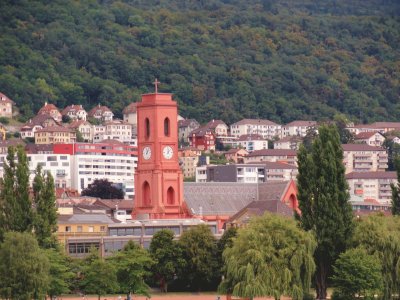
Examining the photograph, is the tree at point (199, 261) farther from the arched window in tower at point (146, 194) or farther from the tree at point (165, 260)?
the arched window in tower at point (146, 194)

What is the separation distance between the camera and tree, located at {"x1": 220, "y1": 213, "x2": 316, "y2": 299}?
4299 inches

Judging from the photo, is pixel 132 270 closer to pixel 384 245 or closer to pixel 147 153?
pixel 384 245

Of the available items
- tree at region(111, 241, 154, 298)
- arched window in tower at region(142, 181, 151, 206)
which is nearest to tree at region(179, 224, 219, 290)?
tree at region(111, 241, 154, 298)

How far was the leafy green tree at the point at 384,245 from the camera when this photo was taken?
4500 inches

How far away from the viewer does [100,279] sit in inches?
4692

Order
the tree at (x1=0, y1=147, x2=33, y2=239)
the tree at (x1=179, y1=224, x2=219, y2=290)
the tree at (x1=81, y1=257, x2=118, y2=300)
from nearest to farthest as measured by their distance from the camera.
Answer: the tree at (x1=0, y1=147, x2=33, y2=239)
the tree at (x1=81, y1=257, x2=118, y2=300)
the tree at (x1=179, y1=224, x2=219, y2=290)

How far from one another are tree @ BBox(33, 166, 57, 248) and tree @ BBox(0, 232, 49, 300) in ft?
20.4

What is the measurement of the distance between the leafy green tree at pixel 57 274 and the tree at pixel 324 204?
15.7m

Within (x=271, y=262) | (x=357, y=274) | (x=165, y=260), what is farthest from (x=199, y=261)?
(x=357, y=274)

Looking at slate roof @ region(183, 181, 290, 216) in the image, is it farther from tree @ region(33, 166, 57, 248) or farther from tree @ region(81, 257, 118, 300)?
tree @ region(33, 166, 57, 248)

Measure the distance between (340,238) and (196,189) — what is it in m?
50.9

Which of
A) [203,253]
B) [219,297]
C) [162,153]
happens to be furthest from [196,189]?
[219,297]

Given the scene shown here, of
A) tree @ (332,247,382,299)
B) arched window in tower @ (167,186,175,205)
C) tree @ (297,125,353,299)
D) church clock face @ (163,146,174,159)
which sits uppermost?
church clock face @ (163,146,174,159)

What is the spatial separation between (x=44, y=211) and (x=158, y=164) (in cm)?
4588
